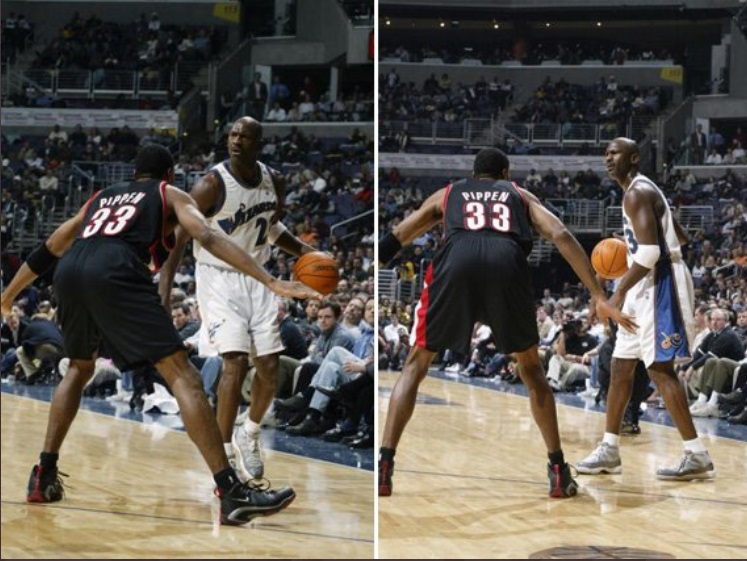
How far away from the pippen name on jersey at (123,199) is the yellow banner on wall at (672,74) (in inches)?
453

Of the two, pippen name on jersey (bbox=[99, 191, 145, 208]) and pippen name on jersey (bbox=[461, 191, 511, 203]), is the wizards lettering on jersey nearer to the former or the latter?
pippen name on jersey (bbox=[99, 191, 145, 208])

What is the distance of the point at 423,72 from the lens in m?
13.4

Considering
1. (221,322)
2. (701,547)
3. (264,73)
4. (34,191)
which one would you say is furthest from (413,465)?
(34,191)

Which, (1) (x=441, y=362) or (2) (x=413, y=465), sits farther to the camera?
(1) (x=441, y=362)

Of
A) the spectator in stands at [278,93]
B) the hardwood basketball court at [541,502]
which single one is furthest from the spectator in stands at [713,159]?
the hardwood basketball court at [541,502]

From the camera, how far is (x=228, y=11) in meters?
6.71

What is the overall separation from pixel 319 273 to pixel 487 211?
82 cm

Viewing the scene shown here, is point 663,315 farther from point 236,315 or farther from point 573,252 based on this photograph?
point 236,315

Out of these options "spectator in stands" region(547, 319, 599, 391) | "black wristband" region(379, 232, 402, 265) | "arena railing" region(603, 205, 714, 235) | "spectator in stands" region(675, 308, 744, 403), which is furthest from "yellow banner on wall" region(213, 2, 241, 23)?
"arena railing" region(603, 205, 714, 235)

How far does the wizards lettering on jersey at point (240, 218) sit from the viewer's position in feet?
14.2

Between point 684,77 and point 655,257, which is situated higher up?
point 684,77

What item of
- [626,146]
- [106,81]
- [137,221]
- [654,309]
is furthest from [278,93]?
[137,221]

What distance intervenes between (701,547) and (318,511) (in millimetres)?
1373

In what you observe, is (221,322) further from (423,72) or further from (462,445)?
(423,72)
